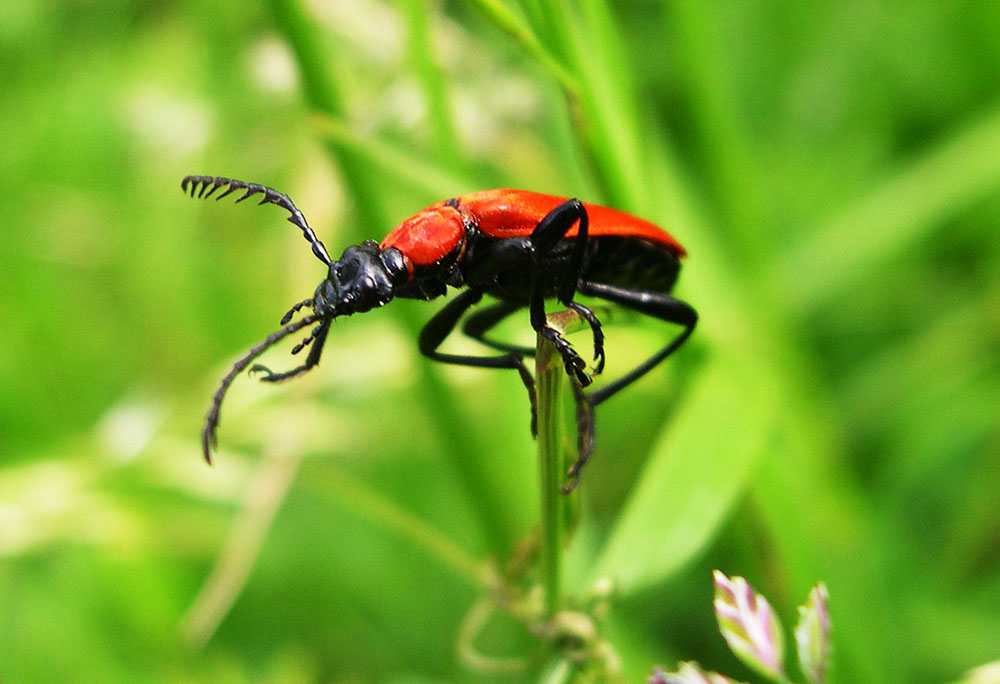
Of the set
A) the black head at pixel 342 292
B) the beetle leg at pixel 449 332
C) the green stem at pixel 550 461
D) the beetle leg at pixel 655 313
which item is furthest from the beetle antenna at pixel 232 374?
the beetle leg at pixel 655 313

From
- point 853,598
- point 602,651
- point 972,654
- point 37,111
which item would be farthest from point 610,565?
point 37,111

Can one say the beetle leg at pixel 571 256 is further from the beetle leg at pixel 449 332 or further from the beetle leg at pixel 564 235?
the beetle leg at pixel 449 332

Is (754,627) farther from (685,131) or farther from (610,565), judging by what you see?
(685,131)

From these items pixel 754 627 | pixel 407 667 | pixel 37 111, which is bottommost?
pixel 407 667

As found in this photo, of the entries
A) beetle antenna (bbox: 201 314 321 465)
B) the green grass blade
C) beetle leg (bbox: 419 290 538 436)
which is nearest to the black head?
beetle antenna (bbox: 201 314 321 465)

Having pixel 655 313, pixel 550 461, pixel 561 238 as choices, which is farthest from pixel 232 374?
pixel 655 313

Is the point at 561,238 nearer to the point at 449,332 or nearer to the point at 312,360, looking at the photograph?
the point at 449,332

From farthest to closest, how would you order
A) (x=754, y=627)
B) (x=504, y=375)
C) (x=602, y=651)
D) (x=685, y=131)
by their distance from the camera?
1. (x=685, y=131)
2. (x=504, y=375)
3. (x=602, y=651)
4. (x=754, y=627)
